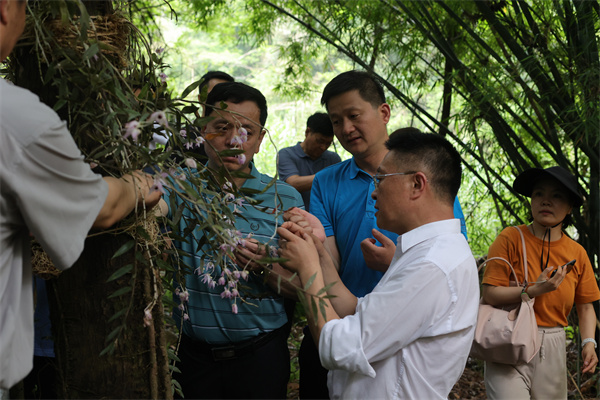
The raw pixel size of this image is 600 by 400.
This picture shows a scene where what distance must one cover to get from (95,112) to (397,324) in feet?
2.91

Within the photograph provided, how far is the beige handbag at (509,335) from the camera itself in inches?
104

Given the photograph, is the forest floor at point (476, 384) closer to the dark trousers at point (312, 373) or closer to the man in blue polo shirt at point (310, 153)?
the man in blue polo shirt at point (310, 153)

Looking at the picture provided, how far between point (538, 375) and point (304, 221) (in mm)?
1615

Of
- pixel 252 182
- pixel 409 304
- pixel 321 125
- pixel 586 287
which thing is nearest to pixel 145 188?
pixel 409 304

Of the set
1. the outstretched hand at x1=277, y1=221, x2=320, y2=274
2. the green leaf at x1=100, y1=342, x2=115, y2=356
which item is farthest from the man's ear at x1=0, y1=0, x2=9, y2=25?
the outstretched hand at x1=277, y1=221, x2=320, y2=274

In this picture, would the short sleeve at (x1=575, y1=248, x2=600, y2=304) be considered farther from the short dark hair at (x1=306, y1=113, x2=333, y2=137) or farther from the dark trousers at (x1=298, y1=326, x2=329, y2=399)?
the short dark hair at (x1=306, y1=113, x2=333, y2=137)

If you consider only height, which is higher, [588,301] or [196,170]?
[196,170]

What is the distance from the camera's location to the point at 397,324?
1.56 meters

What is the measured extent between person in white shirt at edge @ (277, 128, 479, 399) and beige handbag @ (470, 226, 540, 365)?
1.01m

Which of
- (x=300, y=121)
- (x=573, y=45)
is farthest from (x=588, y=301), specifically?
(x=300, y=121)

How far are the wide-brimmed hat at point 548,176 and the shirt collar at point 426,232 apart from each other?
1339 millimetres

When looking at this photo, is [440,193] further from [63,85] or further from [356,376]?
[63,85]

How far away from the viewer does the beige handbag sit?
2.65 metres

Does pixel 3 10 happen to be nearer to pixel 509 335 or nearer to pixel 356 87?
pixel 356 87
